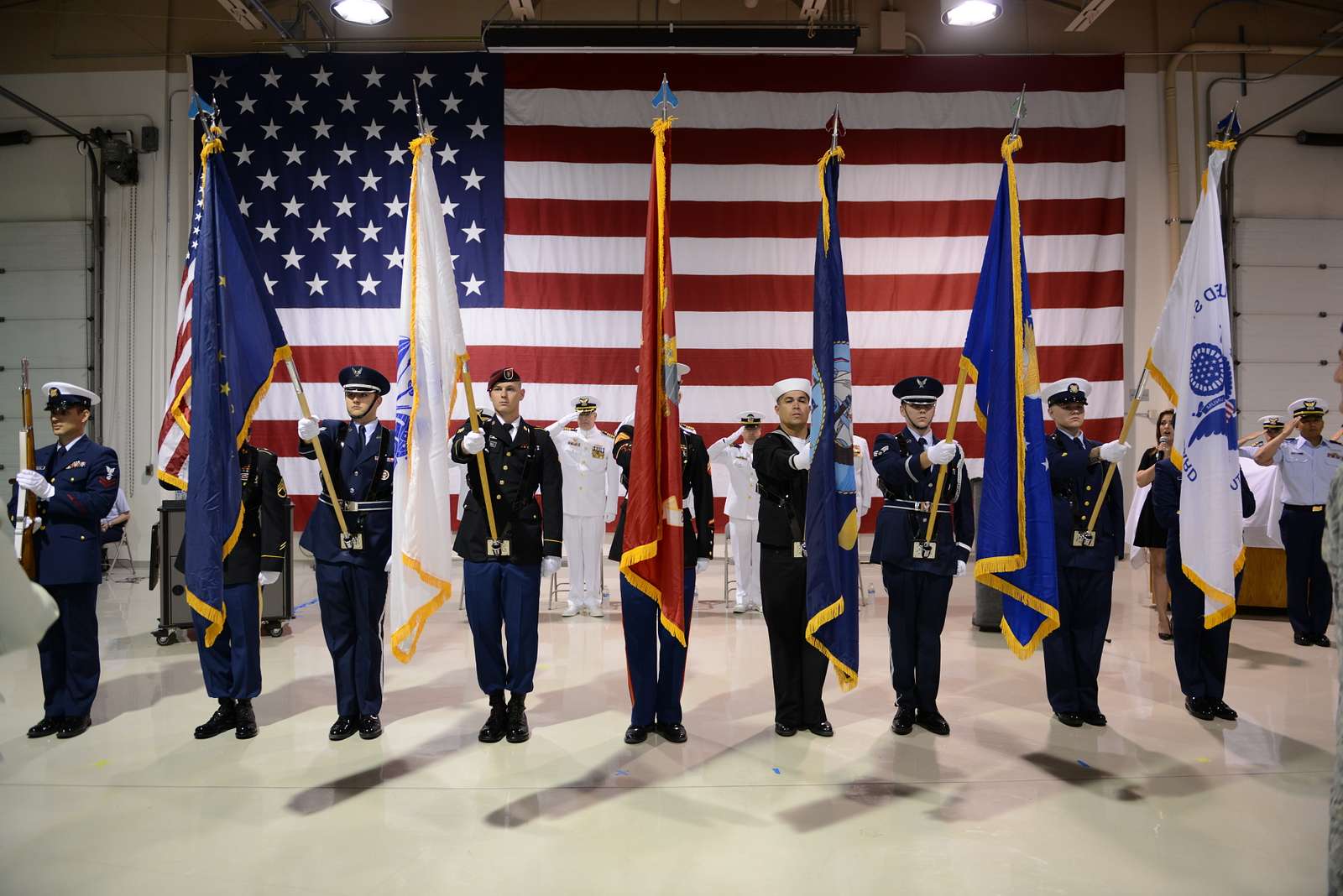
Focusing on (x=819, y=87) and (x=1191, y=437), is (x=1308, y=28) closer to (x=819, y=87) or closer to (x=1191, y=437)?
(x=819, y=87)

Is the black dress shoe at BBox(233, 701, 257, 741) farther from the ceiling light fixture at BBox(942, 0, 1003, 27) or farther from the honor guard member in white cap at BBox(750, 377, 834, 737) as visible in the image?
the ceiling light fixture at BBox(942, 0, 1003, 27)

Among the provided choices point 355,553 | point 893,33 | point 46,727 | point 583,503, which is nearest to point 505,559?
point 355,553

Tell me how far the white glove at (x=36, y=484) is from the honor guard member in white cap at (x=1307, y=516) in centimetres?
763

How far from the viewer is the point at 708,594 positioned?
8352mm

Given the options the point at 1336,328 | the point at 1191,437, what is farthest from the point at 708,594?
the point at 1336,328

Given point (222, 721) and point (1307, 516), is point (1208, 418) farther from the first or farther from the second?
point (222, 721)

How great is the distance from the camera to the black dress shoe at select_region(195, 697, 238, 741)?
435 centimetres

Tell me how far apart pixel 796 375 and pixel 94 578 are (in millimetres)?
6654

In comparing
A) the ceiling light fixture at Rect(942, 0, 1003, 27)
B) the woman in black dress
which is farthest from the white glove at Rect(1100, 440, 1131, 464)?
the ceiling light fixture at Rect(942, 0, 1003, 27)

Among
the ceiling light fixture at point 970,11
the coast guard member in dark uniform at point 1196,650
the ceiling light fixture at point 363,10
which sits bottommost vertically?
the coast guard member in dark uniform at point 1196,650

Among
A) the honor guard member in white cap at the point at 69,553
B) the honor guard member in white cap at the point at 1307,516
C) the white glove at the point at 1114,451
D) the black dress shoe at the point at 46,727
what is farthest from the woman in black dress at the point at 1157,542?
the black dress shoe at the point at 46,727

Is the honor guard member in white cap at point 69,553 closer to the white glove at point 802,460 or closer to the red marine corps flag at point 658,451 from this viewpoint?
the red marine corps flag at point 658,451

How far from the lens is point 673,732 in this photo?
14.1 ft

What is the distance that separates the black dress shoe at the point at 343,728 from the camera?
429 centimetres
